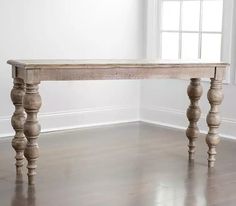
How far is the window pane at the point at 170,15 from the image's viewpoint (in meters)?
5.25

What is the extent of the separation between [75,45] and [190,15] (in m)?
1.18

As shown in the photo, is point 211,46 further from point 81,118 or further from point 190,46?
point 81,118

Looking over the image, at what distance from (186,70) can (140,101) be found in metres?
2.06

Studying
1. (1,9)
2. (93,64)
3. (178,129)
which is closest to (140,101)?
(178,129)

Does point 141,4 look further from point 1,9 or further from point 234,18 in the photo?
point 1,9

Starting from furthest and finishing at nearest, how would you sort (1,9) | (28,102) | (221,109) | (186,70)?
(221,109) < (1,9) < (186,70) < (28,102)

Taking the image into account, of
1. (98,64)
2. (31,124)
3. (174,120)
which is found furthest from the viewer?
(174,120)

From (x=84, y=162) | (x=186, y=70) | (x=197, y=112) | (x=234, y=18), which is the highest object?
(x=234, y=18)

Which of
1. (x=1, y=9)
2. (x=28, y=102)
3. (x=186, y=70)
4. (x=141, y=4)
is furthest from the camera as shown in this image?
(x=141, y=4)

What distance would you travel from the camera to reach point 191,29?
5.13m

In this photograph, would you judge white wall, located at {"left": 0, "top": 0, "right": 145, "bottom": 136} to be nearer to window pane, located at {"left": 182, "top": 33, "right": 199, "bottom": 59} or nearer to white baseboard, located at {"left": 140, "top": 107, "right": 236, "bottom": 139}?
white baseboard, located at {"left": 140, "top": 107, "right": 236, "bottom": 139}

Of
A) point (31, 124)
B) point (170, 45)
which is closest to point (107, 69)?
point (31, 124)

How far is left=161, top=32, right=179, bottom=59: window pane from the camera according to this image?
208 inches

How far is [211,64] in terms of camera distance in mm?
3633
